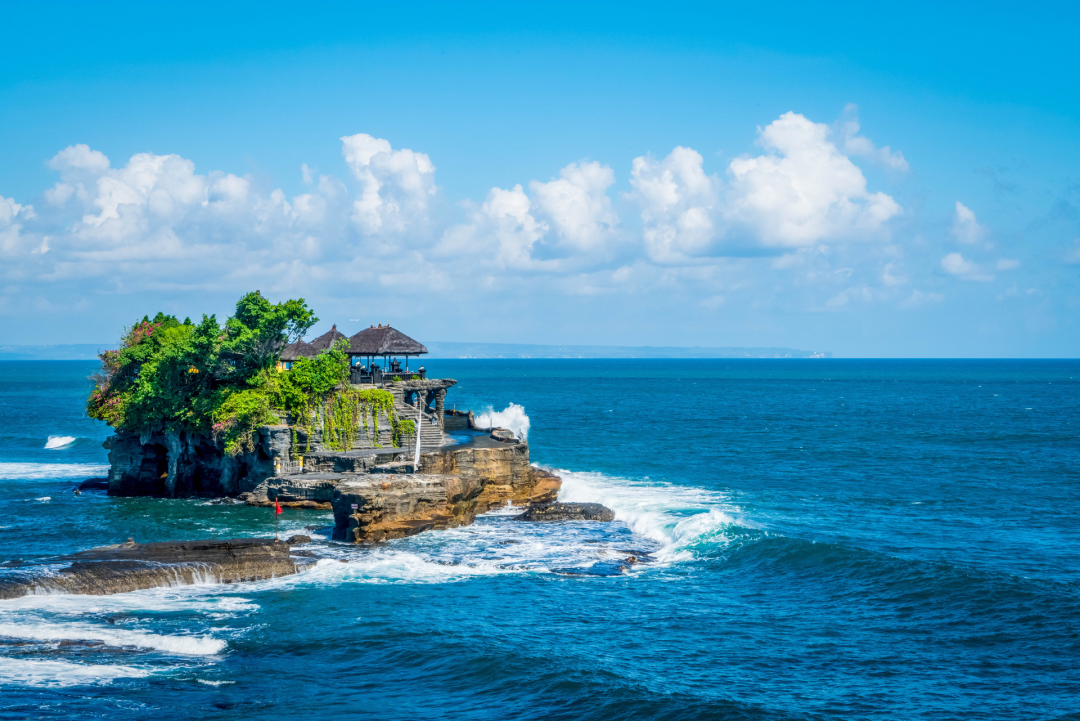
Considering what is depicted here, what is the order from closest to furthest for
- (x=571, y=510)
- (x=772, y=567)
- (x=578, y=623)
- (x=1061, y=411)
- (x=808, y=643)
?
(x=808, y=643) → (x=578, y=623) → (x=772, y=567) → (x=571, y=510) → (x=1061, y=411)

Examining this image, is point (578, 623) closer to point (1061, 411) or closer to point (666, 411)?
point (666, 411)

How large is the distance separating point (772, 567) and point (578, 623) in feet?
33.7

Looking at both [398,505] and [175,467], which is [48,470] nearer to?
[175,467]

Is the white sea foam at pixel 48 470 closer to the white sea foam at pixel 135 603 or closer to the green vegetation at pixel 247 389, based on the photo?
the green vegetation at pixel 247 389

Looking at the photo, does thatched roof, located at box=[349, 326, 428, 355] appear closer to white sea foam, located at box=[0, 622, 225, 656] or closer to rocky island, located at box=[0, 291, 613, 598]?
rocky island, located at box=[0, 291, 613, 598]

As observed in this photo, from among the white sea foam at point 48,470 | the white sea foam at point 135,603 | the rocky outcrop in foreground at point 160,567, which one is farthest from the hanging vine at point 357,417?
the white sea foam at point 48,470

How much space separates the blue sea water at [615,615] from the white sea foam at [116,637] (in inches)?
3.2

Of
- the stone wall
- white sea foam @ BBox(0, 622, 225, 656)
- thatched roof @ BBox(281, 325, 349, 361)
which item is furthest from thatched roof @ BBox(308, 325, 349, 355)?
white sea foam @ BBox(0, 622, 225, 656)

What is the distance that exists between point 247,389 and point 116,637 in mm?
22921

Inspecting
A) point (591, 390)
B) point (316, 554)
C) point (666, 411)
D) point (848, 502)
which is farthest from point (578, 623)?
point (591, 390)

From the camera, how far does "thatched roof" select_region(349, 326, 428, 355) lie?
49.1 m

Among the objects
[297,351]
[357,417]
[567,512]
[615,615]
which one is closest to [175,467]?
[297,351]

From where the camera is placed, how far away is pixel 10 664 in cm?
2119

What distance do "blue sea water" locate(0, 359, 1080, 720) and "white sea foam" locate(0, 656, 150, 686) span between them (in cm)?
8
